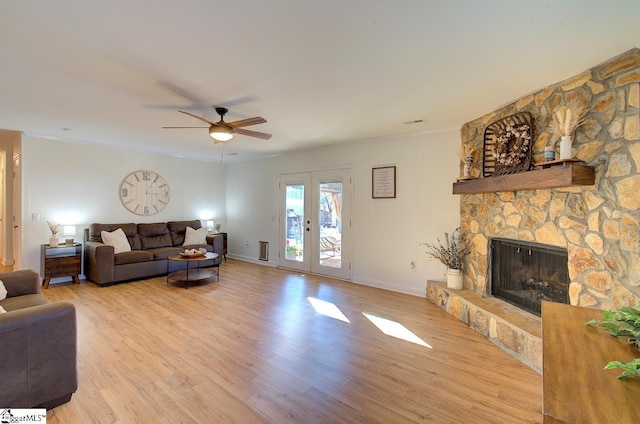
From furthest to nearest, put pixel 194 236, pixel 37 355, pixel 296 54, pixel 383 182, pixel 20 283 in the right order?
pixel 194 236 < pixel 383 182 < pixel 20 283 < pixel 296 54 < pixel 37 355

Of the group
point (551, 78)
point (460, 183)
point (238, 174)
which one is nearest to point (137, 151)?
point (238, 174)

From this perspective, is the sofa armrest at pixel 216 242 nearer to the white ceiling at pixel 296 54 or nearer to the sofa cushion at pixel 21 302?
the white ceiling at pixel 296 54

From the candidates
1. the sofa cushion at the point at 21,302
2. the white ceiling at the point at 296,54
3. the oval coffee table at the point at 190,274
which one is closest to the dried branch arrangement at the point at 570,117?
the white ceiling at the point at 296,54

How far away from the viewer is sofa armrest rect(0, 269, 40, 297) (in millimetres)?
2689

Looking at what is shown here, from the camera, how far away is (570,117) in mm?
2412

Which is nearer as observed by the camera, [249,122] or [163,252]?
[249,122]

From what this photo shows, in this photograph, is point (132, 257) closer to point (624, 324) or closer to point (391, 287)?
point (391, 287)

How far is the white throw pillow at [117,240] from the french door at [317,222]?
283 cm

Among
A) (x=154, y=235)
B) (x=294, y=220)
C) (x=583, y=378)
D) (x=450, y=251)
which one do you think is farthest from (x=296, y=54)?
(x=154, y=235)

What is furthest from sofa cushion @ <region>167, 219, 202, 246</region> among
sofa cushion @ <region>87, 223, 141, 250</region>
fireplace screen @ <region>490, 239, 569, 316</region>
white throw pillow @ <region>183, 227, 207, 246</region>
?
fireplace screen @ <region>490, 239, 569, 316</region>

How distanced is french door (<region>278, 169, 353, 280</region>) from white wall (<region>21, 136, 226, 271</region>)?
2441mm

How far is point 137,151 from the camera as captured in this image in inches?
234

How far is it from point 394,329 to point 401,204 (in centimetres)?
205

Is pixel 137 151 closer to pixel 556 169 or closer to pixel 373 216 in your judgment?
pixel 373 216
